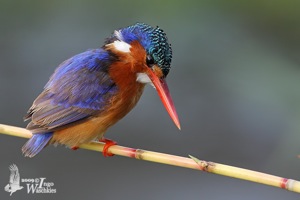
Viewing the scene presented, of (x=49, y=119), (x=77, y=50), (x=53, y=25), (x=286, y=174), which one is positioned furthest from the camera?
(x=53, y=25)

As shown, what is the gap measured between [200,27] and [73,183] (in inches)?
51.8

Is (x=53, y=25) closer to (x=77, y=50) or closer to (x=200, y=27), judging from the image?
(x=77, y=50)

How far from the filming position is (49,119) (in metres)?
2.72

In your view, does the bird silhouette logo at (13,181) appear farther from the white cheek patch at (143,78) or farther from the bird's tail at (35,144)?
the white cheek patch at (143,78)

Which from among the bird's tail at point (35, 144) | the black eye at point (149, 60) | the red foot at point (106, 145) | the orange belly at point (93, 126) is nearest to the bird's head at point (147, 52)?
the black eye at point (149, 60)

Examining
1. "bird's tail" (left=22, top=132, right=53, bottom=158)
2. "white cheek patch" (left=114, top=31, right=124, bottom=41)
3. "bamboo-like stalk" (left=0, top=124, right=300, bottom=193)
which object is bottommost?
"bamboo-like stalk" (left=0, top=124, right=300, bottom=193)

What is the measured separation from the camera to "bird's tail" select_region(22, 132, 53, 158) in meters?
2.64

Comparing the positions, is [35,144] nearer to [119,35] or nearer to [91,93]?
[91,93]

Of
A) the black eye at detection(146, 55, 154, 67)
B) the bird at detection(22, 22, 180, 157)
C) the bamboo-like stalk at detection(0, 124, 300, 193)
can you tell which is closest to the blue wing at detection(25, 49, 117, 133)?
the bird at detection(22, 22, 180, 157)

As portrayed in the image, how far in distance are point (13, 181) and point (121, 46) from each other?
3.18ft

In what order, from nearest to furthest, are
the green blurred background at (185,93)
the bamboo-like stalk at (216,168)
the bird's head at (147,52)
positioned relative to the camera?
1. the bamboo-like stalk at (216,168)
2. the bird's head at (147,52)
3. the green blurred background at (185,93)

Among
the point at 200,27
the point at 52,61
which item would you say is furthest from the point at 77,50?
the point at 200,27

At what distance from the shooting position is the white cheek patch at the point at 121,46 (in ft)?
9.04

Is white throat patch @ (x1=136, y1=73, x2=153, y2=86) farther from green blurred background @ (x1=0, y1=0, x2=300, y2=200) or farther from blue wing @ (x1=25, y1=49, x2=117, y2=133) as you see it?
green blurred background @ (x1=0, y1=0, x2=300, y2=200)
